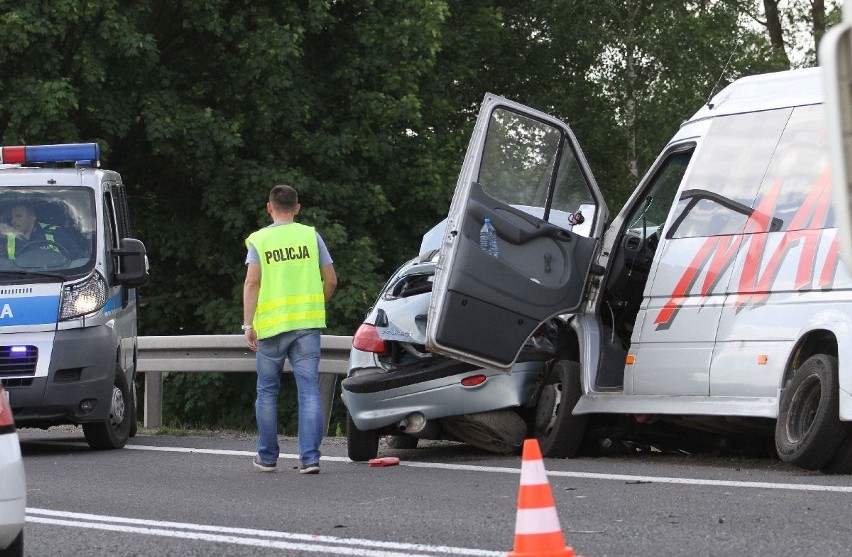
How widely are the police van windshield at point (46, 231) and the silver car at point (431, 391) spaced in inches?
101

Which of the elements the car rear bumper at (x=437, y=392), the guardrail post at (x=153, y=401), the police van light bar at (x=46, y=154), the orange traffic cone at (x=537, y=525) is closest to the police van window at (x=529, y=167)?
the car rear bumper at (x=437, y=392)

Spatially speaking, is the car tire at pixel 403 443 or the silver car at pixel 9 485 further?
the car tire at pixel 403 443

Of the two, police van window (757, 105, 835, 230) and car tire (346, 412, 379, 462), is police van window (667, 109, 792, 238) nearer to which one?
police van window (757, 105, 835, 230)

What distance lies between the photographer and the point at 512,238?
10352mm

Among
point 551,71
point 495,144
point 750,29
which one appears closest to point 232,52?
point 551,71

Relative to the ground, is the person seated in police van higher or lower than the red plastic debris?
higher

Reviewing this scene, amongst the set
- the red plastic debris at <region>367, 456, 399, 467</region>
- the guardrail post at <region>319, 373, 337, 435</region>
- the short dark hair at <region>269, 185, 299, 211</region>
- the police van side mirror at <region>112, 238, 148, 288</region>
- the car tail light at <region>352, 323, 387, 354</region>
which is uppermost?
the short dark hair at <region>269, 185, 299, 211</region>

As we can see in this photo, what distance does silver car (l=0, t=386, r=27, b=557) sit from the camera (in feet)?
18.4

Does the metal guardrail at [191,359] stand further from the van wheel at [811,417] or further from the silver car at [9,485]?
the silver car at [9,485]

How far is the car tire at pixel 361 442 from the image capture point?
36.6 ft

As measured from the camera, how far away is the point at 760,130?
32.0 feet

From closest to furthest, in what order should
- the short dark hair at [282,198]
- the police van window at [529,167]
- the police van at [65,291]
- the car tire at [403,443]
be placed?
the police van window at [529,167] → the short dark hair at [282,198] → the police van at [65,291] → the car tire at [403,443]

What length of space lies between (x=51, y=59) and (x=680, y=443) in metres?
12.6

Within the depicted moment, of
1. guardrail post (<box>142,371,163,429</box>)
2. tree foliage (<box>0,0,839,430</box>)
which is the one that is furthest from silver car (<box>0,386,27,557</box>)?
tree foliage (<box>0,0,839,430</box>)
